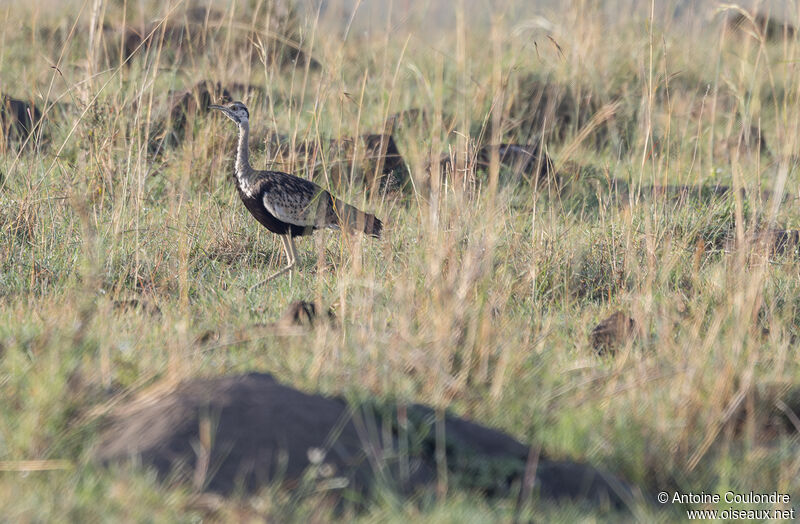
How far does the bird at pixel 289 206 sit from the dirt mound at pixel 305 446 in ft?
7.03

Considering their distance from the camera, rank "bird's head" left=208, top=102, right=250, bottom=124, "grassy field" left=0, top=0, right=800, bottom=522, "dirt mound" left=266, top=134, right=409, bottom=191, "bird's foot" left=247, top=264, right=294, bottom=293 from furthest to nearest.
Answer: "dirt mound" left=266, top=134, right=409, bottom=191 → "bird's head" left=208, top=102, right=250, bottom=124 → "bird's foot" left=247, top=264, right=294, bottom=293 → "grassy field" left=0, top=0, right=800, bottom=522

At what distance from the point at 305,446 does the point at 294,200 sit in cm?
262

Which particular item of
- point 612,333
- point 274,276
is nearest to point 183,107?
point 274,276

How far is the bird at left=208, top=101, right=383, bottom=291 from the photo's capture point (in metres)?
4.79

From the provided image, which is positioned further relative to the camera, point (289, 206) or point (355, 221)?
point (355, 221)

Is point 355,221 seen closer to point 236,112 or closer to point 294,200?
point 294,200

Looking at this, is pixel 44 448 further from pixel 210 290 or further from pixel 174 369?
pixel 210 290

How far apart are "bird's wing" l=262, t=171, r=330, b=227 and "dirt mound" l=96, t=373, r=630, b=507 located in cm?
224

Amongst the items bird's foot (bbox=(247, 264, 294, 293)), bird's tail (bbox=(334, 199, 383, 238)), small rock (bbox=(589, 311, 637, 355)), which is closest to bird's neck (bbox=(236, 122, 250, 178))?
bird's tail (bbox=(334, 199, 383, 238))

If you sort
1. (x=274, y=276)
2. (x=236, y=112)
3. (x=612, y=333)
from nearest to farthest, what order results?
(x=612, y=333)
(x=274, y=276)
(x=236, y=112)

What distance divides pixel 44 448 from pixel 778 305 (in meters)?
2.95

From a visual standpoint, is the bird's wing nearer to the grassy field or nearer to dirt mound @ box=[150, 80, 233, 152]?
the grassy field

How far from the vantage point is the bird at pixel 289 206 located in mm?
4785

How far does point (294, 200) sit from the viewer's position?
16.0 ft
